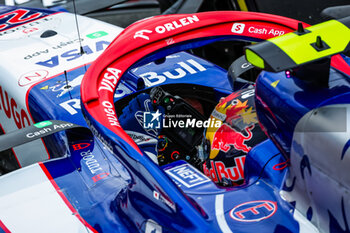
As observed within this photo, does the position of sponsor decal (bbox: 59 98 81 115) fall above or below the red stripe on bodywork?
above

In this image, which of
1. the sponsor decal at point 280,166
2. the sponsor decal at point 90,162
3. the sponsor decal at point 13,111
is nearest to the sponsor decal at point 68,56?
the sponsor decal at point 13,111

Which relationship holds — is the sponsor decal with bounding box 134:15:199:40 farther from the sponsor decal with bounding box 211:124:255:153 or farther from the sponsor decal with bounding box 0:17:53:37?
the sponsor decal with bounding box 0:17:53:37

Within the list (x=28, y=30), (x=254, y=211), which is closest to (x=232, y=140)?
(x=254, y=211)

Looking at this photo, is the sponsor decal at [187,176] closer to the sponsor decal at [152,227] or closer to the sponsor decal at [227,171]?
the sponsor decal at [227,171]

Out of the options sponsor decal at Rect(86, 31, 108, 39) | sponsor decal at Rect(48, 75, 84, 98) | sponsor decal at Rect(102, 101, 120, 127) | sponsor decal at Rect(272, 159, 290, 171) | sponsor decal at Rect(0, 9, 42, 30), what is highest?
sponsor decal at Rect(102, 101, 120, 127)

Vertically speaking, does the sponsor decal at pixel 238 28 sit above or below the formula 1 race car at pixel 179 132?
above

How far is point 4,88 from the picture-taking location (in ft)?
10.5

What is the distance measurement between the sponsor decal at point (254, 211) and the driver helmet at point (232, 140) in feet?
1.03

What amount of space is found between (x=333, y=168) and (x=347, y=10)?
0.89 m

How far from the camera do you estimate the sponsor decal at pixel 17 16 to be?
385cm

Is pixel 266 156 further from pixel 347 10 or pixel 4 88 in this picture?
pixel 4 88

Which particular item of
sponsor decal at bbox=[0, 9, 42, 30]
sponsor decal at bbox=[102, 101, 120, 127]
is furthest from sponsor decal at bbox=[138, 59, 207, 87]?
sponsor decal at bbox=[0, 9, 42, 30]

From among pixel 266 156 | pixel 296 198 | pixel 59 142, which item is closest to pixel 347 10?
pixel 266 156

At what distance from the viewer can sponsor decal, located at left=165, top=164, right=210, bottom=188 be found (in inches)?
81.2
